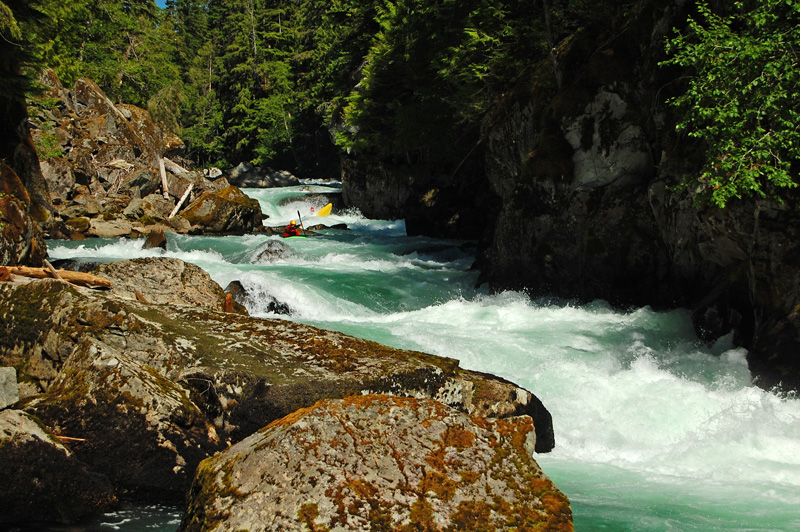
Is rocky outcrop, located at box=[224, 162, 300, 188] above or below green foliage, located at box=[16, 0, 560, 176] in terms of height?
below

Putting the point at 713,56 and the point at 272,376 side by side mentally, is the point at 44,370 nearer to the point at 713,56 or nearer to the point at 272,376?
the point at 272,376

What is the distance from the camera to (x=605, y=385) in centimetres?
814

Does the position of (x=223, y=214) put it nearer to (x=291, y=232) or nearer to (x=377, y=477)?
(x=291, y=232)

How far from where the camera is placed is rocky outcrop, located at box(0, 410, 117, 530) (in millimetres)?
3826

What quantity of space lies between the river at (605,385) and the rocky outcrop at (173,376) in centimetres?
53

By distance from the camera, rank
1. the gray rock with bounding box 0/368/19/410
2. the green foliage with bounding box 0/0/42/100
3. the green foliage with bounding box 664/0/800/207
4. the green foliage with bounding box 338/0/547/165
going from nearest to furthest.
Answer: the gray rock with bounding box 0/368/19/410, the green foliage with bounding box 664/0/800/207, the green foliage with bounding box 0/0/42/100, the green foliage with bounding box 338/0/547/165

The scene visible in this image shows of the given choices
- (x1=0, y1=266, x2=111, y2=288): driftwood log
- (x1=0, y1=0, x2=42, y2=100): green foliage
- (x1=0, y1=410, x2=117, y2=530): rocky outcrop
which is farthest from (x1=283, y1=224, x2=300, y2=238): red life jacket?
(x1=0, y1=410, x2=117, y2=530): rocky outcrop

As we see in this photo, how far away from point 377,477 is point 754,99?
7188 mm

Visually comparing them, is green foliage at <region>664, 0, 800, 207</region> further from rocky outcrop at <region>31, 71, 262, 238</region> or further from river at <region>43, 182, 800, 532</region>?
rocky outcrop at <region>31, 71, 262, 238</region>

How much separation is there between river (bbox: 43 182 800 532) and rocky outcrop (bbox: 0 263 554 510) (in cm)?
53

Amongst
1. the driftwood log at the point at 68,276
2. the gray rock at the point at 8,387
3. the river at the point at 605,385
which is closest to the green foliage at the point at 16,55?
the river at the point at 605,385

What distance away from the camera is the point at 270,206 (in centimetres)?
3294

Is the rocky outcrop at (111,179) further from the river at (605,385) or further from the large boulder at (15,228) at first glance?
the large boulder at (15,228)

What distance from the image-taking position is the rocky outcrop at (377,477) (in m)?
2.96
